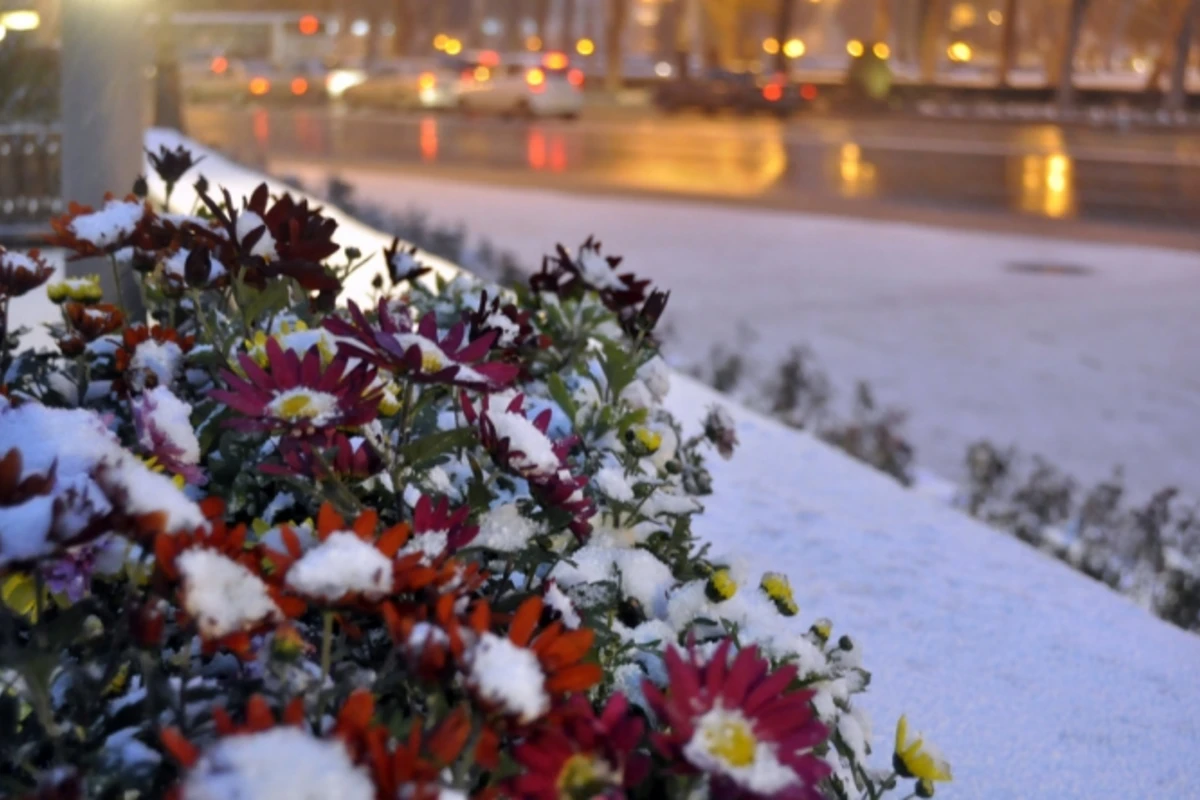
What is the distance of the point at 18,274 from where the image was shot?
200 centimetres

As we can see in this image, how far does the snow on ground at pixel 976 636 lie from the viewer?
7.54 feet

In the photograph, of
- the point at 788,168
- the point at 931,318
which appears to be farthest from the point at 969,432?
the point at 788,168

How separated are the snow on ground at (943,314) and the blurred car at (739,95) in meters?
14.6

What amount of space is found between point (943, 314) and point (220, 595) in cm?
750

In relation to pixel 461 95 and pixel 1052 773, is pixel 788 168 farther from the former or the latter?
pixel 1052 773

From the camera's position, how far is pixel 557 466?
149 centimetres

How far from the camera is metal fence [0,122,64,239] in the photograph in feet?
24.3

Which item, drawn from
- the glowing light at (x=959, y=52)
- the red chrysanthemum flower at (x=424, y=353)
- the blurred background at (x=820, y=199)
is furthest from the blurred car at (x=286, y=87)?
the glowing light at (x=959, y=52)

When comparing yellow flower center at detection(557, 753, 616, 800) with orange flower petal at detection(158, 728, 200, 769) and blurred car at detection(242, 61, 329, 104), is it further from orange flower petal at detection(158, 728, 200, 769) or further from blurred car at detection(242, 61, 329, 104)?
blurred car at detection(242, 61, 329, 104)

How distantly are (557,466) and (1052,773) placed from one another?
124cm

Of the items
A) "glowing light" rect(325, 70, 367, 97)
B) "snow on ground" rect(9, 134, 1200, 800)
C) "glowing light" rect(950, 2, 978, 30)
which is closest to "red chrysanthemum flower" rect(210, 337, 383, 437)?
"snow on ground" rect(9, 134, 1200, 800)

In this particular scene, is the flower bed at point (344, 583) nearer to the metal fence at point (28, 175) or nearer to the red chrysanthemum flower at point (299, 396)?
the red chrysanthemum flower at point (299, 396)

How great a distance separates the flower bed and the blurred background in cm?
137

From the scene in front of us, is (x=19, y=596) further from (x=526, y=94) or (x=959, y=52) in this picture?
(x=959, y=52)
